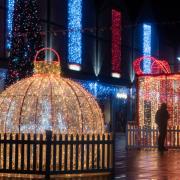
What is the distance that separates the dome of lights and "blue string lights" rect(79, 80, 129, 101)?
2944cm

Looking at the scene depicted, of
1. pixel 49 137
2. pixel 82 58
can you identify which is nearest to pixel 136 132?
pixel 49 137

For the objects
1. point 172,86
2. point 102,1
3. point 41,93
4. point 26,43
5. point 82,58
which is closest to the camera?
point 41,93

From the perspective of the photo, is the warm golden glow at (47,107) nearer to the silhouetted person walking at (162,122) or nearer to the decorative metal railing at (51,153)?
the decorative metal railing at (51,153)

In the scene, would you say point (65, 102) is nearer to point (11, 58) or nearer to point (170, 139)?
point (11, 58)

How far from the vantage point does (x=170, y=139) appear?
25.4m

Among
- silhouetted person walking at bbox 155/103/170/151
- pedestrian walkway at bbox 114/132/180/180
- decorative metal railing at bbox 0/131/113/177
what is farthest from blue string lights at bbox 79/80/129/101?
decorative metal railing at bbox 0/131/113/177

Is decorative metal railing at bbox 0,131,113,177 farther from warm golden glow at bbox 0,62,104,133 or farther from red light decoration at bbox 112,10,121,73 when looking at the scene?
red light decoration at bbox 112,10,121,73

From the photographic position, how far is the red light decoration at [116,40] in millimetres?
49688

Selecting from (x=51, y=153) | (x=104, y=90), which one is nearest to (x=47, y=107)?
(x=51, y=153)

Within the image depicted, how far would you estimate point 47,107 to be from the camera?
45.3 feet

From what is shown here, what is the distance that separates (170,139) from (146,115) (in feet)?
4.42

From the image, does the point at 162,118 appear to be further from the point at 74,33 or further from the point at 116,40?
the point at 116,40

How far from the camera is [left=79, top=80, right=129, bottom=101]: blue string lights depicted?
4561 cm

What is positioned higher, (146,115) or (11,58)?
(11,58)
